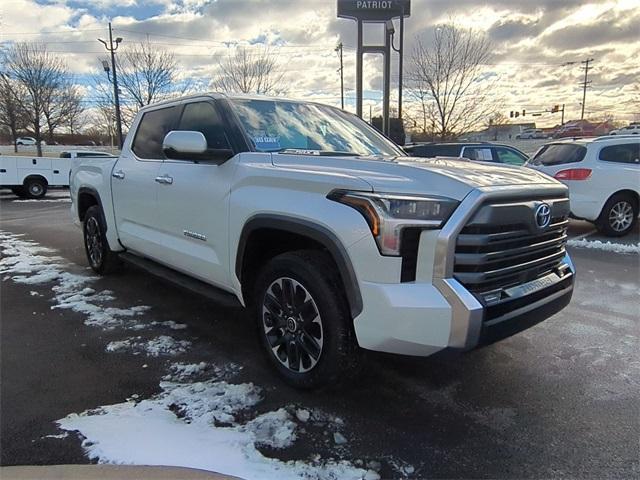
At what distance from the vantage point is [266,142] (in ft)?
11.3

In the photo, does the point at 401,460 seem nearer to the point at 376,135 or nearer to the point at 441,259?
the point at 441,259

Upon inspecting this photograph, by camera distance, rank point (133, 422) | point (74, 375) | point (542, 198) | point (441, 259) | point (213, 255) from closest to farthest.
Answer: point (441, 259) < point (133, 422) < point (542, 198) < point (74, 375) < point (213, 255)

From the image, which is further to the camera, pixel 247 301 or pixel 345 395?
pixel 247 301

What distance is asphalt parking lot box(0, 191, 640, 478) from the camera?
94.3 inches

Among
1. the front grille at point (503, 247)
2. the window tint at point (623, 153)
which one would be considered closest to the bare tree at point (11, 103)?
the window tint at point (623, 153)

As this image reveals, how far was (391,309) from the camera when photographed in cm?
238

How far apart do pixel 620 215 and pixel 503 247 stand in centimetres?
715

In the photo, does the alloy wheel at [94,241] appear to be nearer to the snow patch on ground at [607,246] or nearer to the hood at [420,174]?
Result: the hood at [420,174]

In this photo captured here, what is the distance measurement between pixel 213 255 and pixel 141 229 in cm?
135

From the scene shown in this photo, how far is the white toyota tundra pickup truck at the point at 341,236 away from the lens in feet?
7.82

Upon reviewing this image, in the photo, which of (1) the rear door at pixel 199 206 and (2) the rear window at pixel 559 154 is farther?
(2) the rear window at pixel 559 154

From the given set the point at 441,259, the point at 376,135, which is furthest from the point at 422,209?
the point at 376,135

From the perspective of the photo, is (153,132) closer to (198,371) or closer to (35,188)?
(198,371)

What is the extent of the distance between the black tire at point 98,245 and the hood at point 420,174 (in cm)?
318
